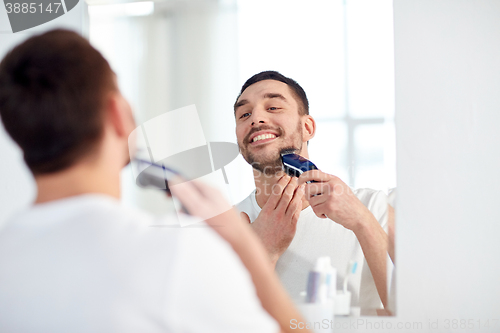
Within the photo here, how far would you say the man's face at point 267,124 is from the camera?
34.6 inches

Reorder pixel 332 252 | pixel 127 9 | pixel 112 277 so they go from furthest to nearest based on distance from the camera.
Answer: pixel 127 9
pixel 332 252
pixel 112 277

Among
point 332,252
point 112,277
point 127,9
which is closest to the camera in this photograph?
point 112,277

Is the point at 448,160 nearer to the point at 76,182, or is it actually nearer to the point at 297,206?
the point at 297,206

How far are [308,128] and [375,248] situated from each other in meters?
0.29

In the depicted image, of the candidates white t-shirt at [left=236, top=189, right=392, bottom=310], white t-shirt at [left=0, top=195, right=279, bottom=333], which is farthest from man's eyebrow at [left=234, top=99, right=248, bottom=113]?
white t-shirt at [left=0, top=195, right=279, bottom=333]

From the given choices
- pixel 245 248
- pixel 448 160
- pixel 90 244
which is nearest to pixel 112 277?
pixel 90 244

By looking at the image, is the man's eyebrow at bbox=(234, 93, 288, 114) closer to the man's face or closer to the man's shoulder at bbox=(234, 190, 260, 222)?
the man's face

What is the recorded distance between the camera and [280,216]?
87cm

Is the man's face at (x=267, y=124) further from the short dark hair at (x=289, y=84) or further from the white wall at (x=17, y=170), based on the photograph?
the white wall at (x=17, y=170)

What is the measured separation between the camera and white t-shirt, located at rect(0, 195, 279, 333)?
36 cm

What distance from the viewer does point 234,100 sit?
913 mm

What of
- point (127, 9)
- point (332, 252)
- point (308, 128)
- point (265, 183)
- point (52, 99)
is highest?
point (127, 9)

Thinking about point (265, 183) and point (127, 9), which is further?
point (127, 9)

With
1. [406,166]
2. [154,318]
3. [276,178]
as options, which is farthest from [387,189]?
[154,318]
